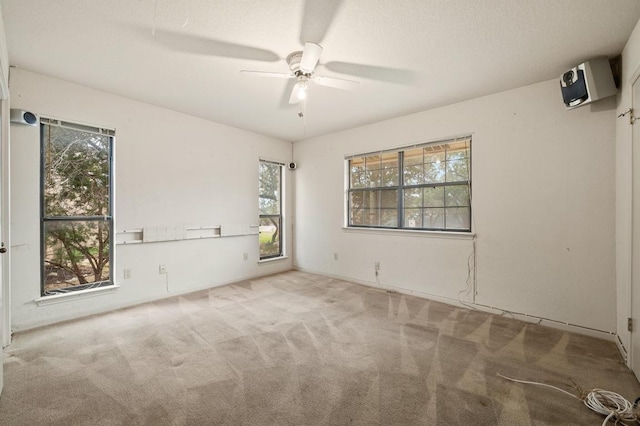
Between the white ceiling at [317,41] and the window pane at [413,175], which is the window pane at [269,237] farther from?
the window pane at [413,175]

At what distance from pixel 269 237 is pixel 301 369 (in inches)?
133

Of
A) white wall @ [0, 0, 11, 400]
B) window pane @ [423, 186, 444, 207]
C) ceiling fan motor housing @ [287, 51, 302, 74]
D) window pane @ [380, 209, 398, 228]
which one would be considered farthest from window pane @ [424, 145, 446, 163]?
white wall @ [0, 0, 11, 400]

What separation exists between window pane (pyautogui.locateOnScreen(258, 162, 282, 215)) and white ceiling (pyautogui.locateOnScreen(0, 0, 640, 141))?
1970 millimetres

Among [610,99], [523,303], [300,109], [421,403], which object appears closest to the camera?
[421,403]

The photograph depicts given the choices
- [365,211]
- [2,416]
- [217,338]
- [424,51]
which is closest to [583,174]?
[424,51]

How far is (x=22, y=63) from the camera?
8.61ft

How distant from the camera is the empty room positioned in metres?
1.86

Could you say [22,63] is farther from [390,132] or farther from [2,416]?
[390,132]

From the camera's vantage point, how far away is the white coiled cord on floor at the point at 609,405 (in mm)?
1601

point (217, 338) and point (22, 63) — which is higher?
point (22, 63)

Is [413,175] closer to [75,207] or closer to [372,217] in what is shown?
[372,217]

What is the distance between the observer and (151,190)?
364cm

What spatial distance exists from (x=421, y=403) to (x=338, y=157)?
381cm

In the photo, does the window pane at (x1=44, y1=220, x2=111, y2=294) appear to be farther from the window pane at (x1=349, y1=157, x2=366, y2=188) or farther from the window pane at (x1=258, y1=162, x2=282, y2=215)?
the window pane at (x1=349, y1=157, x2=366, y2=188)
